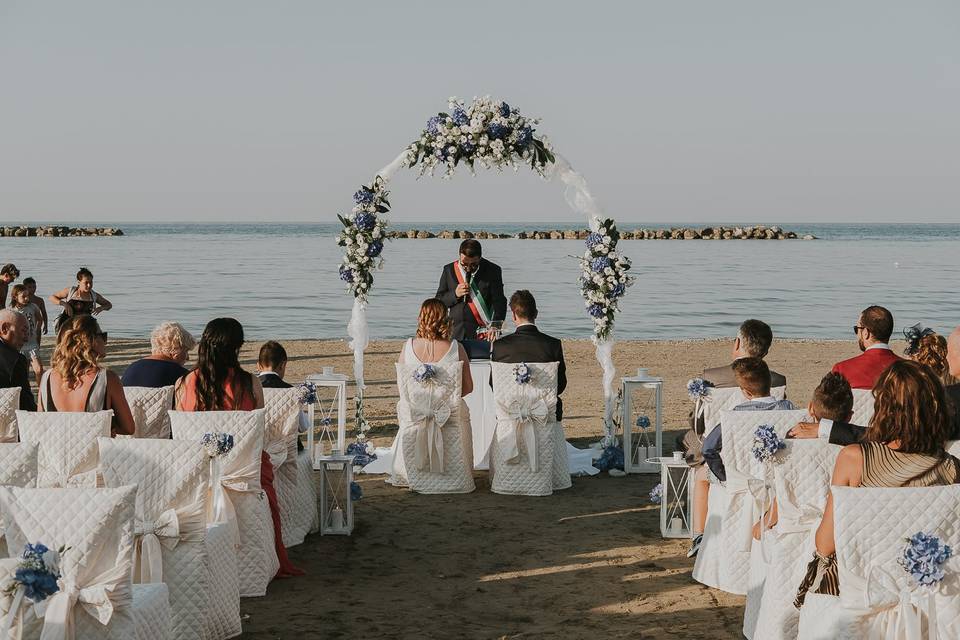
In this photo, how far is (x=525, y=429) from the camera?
8820 mm

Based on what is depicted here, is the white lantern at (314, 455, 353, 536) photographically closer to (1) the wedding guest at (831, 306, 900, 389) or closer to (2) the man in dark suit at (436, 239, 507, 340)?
(2) the man in dark suit at (436, 239, 507, 340)

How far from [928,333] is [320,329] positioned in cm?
1728

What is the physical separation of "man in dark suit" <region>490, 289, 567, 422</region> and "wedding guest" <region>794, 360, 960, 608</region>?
15.3 ft

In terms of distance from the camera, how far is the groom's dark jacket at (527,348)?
8812mm

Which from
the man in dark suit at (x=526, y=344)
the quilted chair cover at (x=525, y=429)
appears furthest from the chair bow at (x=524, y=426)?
the man in dark suit at (x=526, y=344)

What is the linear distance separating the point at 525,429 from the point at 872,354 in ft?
9.19

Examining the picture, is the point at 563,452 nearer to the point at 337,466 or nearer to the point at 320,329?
the point at 337,466

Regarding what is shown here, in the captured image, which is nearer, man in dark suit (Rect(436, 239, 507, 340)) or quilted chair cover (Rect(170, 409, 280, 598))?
quilted chair cover (Rect(170, 409, 280, 598))

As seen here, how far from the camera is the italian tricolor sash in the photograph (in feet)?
34.6

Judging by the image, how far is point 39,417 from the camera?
5.73 meters

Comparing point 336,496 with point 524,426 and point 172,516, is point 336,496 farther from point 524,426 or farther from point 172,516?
point 172,516
